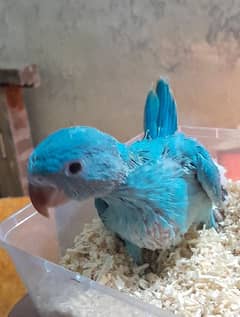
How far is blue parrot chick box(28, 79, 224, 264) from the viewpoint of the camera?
0.35 m

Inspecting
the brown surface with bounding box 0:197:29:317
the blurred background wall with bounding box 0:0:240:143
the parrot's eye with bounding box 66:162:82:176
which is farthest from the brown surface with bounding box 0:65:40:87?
the parrot's eye with bounding box 66:162:82:176

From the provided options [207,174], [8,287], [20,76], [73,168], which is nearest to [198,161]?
[207,174]

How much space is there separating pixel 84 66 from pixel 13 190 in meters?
0.32

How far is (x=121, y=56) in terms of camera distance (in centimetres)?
78

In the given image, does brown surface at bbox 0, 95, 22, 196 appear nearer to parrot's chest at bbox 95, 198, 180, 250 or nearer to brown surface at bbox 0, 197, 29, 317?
brown surface at bbox 0, 197, 29, 317

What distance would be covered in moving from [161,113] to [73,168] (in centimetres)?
16

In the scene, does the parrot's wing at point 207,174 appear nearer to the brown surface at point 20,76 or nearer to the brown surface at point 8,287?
the brown surface at point 8,287

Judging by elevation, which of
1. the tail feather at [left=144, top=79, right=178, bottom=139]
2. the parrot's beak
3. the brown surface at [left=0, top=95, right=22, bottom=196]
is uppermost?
the tail feather at [left=144, top=79, right=178, bottom=139]

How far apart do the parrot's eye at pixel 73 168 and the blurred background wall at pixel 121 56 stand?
16.8 inches

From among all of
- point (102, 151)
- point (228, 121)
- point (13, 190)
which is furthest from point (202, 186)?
point (13, 190)

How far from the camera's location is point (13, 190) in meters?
0.97

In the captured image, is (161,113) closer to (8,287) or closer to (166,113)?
(166,113)

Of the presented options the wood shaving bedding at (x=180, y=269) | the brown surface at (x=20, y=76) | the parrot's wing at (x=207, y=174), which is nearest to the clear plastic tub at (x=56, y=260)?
the wood shaving bedding at (x=180, y=269)

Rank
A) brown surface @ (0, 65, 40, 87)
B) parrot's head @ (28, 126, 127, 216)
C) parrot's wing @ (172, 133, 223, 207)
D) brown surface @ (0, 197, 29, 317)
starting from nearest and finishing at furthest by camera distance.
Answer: parrot's head @ (28, 126, 127, 216), parrot's wing @ (172, 133, 223, 207), brown surface @ (0, 197, 29, 317), brown surface @ (0, 65, 40, 87)
